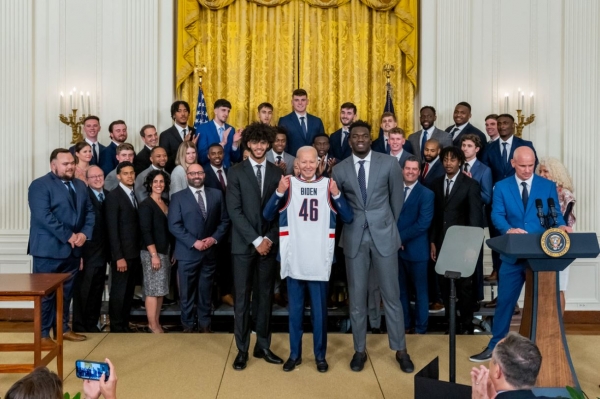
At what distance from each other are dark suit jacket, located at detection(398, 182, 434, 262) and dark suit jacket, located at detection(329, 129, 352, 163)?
1313 mm

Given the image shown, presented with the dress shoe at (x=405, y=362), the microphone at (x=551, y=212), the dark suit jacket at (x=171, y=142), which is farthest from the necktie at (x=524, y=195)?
the dark suit jacket at (x=171, y=142)

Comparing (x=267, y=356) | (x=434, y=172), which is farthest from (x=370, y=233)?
(x=434, y=172)

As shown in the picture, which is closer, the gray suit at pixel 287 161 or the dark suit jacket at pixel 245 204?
the dark suit jacket at pixel 245 204

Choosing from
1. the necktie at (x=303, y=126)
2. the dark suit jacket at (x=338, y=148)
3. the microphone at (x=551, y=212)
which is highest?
the necktie at (x=303, y=126)

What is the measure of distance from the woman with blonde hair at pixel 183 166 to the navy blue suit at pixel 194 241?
39 cm

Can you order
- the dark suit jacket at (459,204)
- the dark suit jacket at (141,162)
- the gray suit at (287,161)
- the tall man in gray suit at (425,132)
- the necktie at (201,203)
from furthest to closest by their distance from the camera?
the tall man in gray suit at (425,132) → the dark suit jacket at (141,162) → the gray suit at (287,161) → the necktie at (201,203) → the dark suit jacket at (459,204)

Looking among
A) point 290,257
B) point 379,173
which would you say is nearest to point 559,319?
point 379,173

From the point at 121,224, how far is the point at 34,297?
6.78ft

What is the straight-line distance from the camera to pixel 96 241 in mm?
6496

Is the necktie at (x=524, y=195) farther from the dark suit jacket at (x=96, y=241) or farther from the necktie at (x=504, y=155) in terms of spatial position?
the dark suit jacket at (x=96, y=241)

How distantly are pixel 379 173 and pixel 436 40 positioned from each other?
381cm

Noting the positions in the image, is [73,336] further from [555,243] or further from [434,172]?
[555,243]

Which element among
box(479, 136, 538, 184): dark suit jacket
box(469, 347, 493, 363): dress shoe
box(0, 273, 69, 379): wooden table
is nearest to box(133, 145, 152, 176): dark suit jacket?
box(0, 273, 69, 379): wooden table

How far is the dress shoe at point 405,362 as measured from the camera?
17.1 feet
